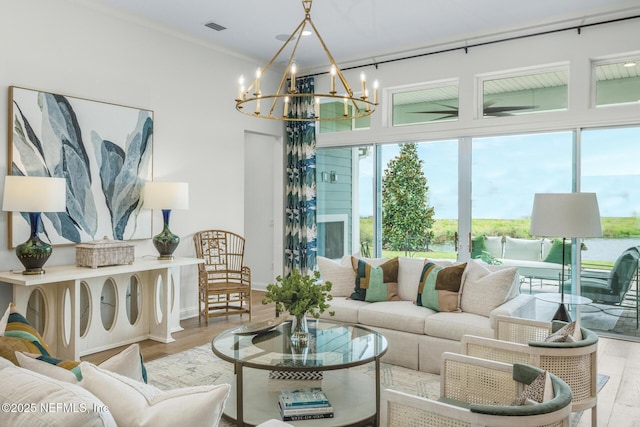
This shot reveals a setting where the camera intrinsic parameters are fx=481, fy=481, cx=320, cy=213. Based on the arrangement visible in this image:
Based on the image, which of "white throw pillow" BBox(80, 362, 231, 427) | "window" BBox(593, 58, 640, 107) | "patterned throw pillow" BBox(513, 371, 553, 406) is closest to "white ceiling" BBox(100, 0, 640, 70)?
"window" BBox(593, 58, 640, 107)

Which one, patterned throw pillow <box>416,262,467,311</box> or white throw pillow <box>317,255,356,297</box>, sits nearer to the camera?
patterned throw pillow <box>416,262,467,311</box>

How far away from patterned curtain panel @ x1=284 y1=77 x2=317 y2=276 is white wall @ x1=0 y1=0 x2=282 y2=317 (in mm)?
340

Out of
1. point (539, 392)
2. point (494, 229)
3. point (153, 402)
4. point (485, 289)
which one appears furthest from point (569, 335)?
point (494, 229)

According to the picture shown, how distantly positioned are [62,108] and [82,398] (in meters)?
3.72

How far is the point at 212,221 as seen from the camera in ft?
18.9

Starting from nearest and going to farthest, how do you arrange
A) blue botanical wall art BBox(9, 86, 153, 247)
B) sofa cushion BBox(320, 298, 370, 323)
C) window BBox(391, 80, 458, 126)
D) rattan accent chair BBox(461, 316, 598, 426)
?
1. rattan accent chair BBox(461, 316, 598, 426)
2. blue botanical wall art BBox(9, 86, 153, 247)
3. sofa cushion BBox(320, 298, 370, 323)
4. window BBox(391, 80, 458, 126)

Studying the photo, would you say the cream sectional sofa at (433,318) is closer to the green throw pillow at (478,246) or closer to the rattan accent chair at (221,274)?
the green throw pillow at (478,246)

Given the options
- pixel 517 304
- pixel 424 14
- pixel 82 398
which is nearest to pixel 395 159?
pixel 424 14

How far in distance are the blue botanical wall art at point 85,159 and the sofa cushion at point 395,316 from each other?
2.43 m

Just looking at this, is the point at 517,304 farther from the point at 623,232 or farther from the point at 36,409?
the point at 36,409

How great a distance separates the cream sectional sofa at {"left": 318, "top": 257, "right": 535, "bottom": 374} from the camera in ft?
11.7

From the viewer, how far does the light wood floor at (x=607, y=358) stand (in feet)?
9.69

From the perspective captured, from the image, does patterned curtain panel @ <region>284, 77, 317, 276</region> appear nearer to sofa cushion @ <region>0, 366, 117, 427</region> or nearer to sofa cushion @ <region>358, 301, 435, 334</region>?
sofa cushion @ <region>358, 301, 435, 334</region>

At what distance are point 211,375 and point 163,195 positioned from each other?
189cm
